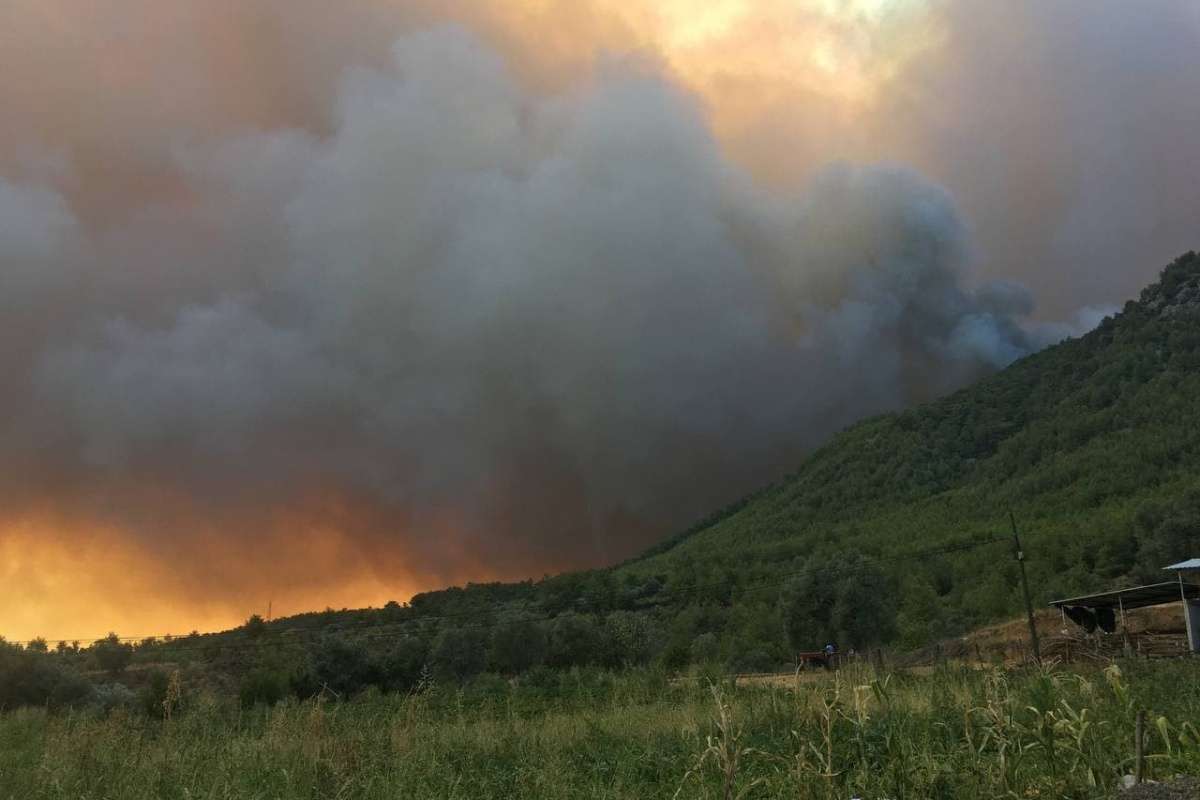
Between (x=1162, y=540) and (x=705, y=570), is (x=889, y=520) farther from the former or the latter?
(x=1162, y=540)

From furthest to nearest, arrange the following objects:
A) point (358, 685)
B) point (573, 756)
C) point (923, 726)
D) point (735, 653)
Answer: point (735, 653), point (358, 685), point (573, 756), point (923, 726)

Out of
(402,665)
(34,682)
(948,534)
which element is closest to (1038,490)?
(948,534)

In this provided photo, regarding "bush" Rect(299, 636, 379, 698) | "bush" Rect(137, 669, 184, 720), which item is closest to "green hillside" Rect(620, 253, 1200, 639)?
"bush" Rect(299, 636, 379, 698)

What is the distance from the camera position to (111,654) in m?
74.9

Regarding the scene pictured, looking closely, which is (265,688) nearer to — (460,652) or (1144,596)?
(460,652)

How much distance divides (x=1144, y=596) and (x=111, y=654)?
82.4 meters

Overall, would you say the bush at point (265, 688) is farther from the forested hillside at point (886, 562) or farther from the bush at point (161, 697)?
the bush at point (161, 697)

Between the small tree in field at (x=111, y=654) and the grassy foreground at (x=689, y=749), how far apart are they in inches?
2634

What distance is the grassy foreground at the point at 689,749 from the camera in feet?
20.4

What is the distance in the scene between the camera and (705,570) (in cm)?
12681

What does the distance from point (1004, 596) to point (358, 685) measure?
63.3 m

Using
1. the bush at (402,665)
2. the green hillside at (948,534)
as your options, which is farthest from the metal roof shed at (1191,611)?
the bush at (402,665)

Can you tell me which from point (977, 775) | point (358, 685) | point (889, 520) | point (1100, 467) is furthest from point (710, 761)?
point (889, 520)

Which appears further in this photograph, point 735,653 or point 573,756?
point 735,653
